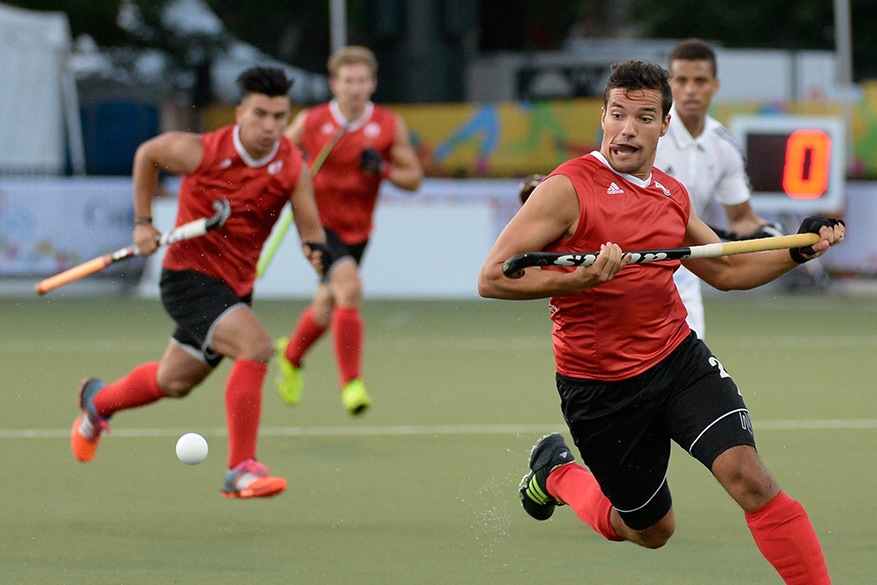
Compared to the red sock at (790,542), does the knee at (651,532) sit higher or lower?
lower

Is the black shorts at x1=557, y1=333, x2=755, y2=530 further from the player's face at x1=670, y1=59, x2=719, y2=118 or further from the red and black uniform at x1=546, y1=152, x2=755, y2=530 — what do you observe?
the player's face at x1=670, y1=59, x2=719, y2=118

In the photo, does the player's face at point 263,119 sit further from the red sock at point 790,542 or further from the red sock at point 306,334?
the red sock at point 790,542

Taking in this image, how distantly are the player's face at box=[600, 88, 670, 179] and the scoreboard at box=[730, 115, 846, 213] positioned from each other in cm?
939

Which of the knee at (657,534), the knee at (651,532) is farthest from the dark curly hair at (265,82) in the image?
the knee at (657,534)

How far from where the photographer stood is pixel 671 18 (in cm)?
2561

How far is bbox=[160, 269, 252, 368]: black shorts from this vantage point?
586 centimetres

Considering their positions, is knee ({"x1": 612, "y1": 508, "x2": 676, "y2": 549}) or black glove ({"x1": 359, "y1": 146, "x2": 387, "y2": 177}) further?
black glove ({"x1": 359, "y1": 146, "x2": 387, "y2": 177})

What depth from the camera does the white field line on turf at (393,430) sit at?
7328mm

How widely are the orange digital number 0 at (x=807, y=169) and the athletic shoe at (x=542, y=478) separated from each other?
348 inches

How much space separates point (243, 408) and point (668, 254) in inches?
82.3

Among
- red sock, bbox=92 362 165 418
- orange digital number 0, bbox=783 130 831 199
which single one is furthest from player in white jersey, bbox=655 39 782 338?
orange digital number 0, bbox=783 130 831 199

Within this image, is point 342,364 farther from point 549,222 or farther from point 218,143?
point 549,222

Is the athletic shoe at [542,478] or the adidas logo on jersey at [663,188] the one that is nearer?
the adidas logo on jersey at [663,188]

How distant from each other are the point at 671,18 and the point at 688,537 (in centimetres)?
2133
